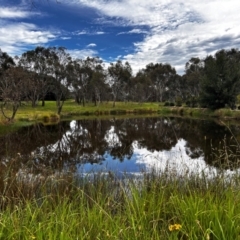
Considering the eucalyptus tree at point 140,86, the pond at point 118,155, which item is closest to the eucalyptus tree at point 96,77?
the eucalyptus tree at point 140,86

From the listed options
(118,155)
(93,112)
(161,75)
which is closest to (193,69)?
(161,75)

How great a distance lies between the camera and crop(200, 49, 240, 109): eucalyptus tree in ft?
143

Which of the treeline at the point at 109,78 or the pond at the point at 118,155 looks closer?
the pond at the point at 118,155

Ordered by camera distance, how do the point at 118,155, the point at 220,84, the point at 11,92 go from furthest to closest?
the point at 220,84
the point at 11,92
the point at 118,155

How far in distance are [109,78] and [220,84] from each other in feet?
102

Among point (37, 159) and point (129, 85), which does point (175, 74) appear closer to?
point (129, 85)

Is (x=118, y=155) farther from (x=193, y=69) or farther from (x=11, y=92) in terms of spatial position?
(x=193, y=69)

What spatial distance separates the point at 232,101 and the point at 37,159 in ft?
121

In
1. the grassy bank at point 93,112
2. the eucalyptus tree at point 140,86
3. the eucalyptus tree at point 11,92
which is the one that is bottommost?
the grassy bank at point 93,112

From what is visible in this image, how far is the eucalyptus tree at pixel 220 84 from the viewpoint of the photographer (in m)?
43.5

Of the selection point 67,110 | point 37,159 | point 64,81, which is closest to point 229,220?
point 37,159

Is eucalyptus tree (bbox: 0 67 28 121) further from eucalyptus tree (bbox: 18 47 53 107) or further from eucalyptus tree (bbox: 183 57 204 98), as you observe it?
eucalyptus tree (bbox: 183 57 204 98)

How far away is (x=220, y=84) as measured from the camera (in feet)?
144

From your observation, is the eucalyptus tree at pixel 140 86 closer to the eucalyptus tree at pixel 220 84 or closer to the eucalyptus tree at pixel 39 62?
the eucalyptus tree at pixel 39 62
